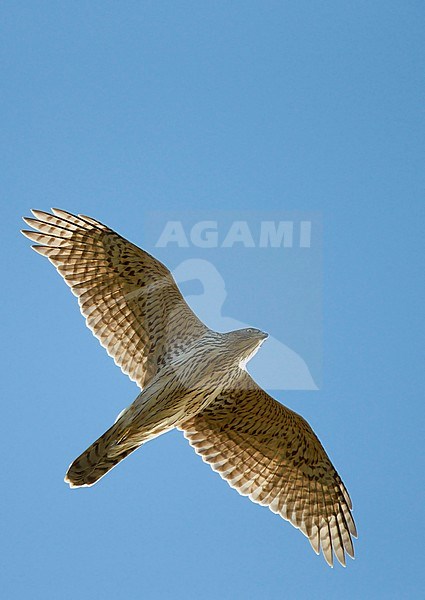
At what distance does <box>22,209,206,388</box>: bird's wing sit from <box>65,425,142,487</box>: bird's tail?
0.85 m

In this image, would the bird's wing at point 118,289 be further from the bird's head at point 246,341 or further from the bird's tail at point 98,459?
the bird's tail at point 98,459

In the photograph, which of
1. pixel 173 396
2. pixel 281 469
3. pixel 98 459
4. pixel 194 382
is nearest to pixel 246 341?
pixel 194 382

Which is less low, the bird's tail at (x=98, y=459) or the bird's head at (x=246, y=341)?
the bird's head at (x=246, y=341)

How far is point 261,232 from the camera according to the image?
6.33 meters

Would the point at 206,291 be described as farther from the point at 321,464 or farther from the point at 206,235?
the point at 321,464

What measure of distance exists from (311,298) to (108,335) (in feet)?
8.44

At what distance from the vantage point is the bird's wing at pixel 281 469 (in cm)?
817

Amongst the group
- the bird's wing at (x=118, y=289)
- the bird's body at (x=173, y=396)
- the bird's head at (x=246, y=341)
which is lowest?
the bird's body at (x=173, y=396)

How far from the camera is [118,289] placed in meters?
8.18

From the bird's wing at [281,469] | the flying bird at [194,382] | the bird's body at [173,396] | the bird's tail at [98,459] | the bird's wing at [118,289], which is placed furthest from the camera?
the bird's wing at [281,469]

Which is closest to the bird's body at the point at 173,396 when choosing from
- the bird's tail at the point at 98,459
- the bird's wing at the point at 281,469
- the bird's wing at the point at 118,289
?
the bird's tail at the point at 98,459

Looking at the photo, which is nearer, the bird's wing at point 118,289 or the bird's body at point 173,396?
the bird's body at point 173,396

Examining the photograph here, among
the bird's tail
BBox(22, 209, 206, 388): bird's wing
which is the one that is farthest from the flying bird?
the bird's tail

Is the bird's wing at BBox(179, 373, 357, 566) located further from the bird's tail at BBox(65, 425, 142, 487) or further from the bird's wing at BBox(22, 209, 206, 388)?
the bird's tail at BBox(65, 425, 142, 487)
